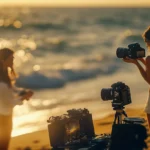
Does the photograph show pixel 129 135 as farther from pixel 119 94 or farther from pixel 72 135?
pixel 72 135

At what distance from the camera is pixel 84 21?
33625 mm

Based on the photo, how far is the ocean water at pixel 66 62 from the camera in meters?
9.42

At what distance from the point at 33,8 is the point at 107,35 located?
1547cm

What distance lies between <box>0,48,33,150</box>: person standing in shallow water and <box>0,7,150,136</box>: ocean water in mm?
2532

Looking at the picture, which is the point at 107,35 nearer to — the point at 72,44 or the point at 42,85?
the point at 72,44

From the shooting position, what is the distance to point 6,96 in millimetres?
4684

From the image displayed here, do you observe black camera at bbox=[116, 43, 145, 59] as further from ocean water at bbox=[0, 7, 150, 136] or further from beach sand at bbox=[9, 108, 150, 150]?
ocean water at bbox=[0, 7, 150, 136]

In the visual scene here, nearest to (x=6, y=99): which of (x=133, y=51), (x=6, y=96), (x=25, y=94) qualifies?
(x=6, y=96)

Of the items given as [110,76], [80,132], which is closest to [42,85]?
[110,76]

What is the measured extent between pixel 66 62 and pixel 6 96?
13.1 metres

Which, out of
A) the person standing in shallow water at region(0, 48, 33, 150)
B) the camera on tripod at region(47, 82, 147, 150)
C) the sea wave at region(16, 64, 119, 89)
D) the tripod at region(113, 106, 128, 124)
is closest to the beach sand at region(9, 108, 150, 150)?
the camera on tripod at region(47, 82, 147, 150)

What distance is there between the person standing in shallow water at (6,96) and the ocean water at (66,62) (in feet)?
8.31

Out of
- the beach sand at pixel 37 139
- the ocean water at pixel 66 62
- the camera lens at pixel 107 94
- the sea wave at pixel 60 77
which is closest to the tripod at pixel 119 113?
the camera lens at pixel 107 94

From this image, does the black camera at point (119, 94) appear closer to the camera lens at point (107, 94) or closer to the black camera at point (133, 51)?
the camera lens at point (107, 94)
